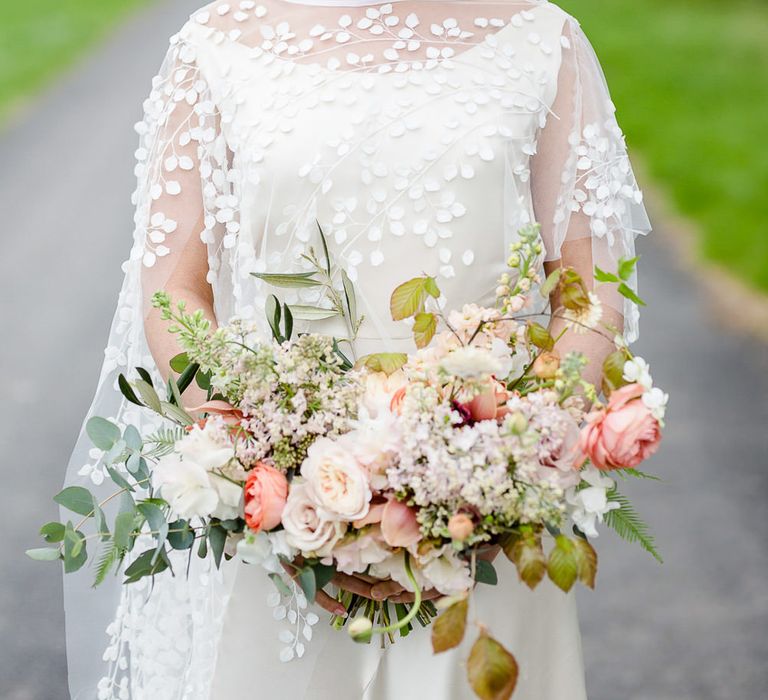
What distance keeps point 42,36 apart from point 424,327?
17.7 metres

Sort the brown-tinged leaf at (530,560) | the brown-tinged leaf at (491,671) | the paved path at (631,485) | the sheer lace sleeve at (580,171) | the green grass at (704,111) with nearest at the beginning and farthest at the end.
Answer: the brown-tinged leaf at (491,671)
the brown-tinged leaf at (530,560)
the sheer lace sleeve at (580,171)
the paved path at (631,485)
the green grass at (704,111)

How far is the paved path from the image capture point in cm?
397

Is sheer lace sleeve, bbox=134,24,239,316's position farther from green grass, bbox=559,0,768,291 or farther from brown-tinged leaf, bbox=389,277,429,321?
green grass, bbox=559,0,768,291

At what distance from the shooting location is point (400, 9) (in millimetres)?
2195

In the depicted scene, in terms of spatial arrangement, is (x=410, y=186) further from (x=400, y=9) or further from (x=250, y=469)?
(x=250, y=469)

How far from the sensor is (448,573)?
172 cm

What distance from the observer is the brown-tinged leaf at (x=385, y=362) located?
183cm

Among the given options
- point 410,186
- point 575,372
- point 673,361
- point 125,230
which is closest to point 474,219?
point 410,186

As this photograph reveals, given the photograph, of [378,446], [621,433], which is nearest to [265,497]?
[378,446]

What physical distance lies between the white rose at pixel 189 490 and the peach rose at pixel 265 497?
2.2 inches

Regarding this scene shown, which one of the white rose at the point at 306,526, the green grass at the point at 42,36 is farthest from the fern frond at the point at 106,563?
the green grass at the point at 42,36

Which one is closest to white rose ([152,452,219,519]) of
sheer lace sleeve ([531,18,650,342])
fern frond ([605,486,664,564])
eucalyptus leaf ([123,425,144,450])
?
eucalyptus leaf ([123,425,144,450])

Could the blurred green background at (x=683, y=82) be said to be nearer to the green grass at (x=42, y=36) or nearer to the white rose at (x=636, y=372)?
the green grass at (x=42, y=36)

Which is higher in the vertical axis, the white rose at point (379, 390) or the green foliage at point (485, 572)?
the white rose at point (379, 390)
